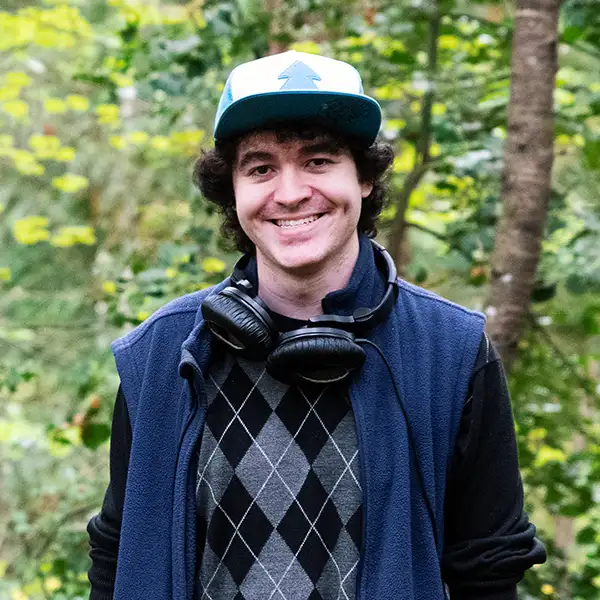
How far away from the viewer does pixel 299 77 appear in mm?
1751

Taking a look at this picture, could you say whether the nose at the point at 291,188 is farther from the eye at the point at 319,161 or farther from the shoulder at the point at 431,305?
the shoulder at the point at 431,305

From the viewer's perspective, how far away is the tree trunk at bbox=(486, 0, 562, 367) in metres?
2.90

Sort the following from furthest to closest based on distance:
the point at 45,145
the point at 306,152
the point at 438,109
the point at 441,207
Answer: the point at 45,145 → the point at 441,207 → the point at 438,109 → the point at 306,152

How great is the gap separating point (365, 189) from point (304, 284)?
0.30 m

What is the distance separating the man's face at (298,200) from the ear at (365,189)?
0.12 metres

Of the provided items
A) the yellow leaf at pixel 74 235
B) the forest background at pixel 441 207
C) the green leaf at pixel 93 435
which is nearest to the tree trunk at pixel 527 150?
the forest background at pixel 441 207

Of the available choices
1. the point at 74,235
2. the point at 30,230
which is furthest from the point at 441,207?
the point at 30,230

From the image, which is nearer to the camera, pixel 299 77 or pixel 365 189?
pixel 299 77

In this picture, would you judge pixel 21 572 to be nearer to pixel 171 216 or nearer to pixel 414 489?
pixel 171 216

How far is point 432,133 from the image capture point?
3717 millimetres

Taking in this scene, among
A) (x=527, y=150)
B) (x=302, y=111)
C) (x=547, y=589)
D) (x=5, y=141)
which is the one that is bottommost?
→ (x=547, y=589)

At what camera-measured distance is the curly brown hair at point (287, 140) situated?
5.88 feet

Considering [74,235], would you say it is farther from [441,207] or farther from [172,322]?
[172,322]

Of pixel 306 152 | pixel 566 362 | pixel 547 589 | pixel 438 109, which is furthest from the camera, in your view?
pixel 438 109
